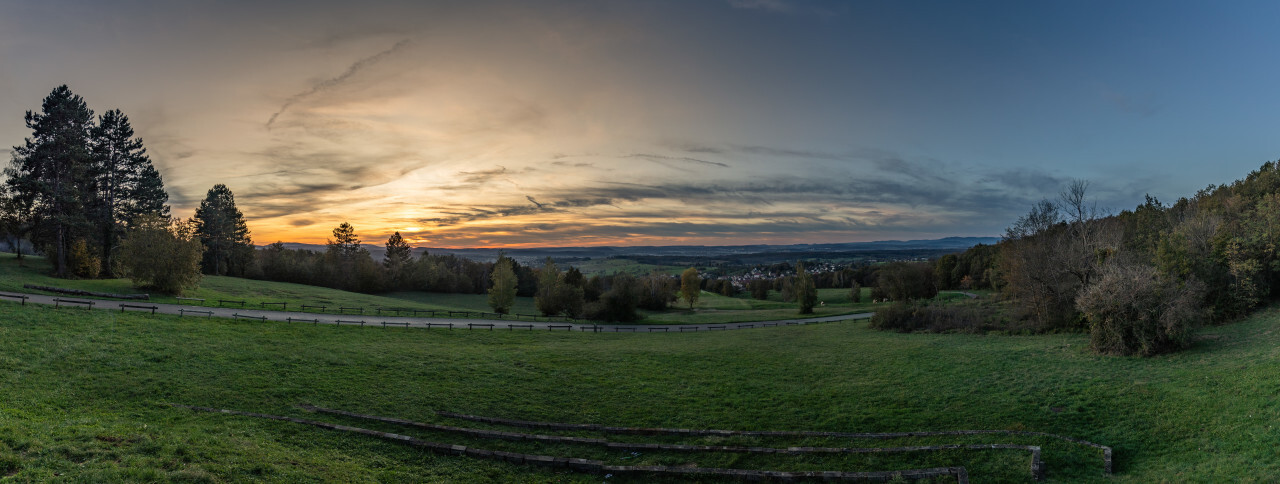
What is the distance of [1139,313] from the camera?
992 inches

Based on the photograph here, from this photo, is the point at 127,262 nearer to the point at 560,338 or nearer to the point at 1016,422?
the point at 560,338

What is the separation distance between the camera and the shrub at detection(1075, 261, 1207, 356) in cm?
2445

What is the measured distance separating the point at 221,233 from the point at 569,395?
8634 centimetres

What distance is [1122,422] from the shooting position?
55.0 ft

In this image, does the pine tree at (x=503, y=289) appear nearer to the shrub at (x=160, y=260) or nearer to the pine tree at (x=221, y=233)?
the shrub at (x=160, y=260)

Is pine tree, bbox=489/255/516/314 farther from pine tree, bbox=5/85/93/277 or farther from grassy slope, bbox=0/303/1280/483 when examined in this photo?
pine tree, bbox=5/85/93/277

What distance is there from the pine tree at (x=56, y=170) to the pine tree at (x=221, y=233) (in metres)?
26.9

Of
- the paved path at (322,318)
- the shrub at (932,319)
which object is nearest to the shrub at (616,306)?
the paved path at (322,318)

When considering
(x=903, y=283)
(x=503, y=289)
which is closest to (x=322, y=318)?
(x=503, y=289)

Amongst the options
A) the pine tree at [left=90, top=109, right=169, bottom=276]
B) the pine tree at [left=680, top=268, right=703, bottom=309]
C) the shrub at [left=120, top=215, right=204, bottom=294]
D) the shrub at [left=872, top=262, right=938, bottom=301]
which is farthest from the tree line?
the pine tree at [left=90, top=109, right=169, bottom=276]

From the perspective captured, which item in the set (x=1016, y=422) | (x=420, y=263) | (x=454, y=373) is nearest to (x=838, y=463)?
(x=1016, y=422)

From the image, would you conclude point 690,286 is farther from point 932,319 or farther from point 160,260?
point 160,260

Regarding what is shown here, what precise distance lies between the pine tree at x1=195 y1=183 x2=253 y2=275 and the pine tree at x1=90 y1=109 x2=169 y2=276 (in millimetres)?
18275

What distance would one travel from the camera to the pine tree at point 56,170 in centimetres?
4934
